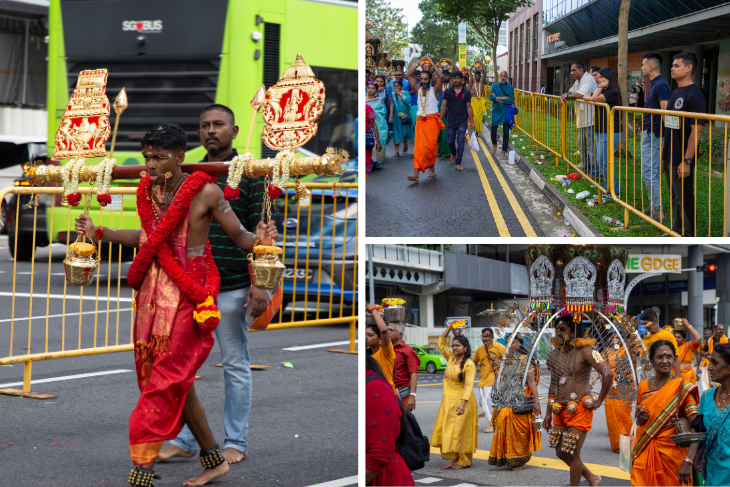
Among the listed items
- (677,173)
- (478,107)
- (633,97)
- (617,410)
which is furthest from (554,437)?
(478,107)

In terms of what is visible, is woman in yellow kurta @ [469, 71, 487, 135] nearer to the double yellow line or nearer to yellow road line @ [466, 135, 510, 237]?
the double yellow line

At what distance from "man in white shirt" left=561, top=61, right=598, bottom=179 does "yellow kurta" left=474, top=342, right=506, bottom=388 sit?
2095 millimetres

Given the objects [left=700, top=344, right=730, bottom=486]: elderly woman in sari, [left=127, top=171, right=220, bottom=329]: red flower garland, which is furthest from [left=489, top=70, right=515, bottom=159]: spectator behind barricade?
[left=127, top=171, right=220, bottom=329]: red flower garland

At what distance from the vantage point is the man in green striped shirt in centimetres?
437

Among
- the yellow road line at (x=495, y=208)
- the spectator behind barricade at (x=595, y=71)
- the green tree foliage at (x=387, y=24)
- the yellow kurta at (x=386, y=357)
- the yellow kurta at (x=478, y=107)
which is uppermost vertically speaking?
the yellow kurta at (x=478, y=107)

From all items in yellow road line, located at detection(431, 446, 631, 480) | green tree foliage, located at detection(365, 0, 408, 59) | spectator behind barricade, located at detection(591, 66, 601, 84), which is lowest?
yellow road line, located at detection(431, 446, 631, 480)

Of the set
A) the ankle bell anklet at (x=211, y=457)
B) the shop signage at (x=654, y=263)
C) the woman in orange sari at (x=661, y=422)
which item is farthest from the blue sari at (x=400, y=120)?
the ankle bell anklet at (x=211, y=457)

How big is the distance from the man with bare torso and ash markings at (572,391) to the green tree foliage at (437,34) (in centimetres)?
223

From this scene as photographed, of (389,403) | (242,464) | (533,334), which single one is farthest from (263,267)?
(533,334)

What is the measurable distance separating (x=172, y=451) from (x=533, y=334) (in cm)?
249

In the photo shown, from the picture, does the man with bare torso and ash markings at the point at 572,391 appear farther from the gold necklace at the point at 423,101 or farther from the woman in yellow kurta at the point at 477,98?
the gold necklace at the point at 423,101

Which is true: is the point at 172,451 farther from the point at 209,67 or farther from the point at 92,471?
the point at 209,67

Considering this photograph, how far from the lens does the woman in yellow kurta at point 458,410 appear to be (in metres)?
6.34

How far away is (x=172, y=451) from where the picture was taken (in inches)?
175
